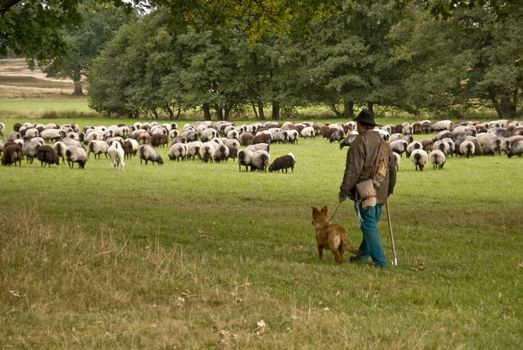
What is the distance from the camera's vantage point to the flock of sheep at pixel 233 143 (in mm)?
33156

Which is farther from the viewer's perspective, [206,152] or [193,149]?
[193,149]

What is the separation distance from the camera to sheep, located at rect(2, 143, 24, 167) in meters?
33.0

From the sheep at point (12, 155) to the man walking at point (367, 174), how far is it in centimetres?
2590

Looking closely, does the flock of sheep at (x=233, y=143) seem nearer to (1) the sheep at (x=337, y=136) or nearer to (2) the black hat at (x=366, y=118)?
(1) the sheep at (x=337, y=136)

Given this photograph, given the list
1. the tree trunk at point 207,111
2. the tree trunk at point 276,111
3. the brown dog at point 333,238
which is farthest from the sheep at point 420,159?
the tree trunk at point 207,111

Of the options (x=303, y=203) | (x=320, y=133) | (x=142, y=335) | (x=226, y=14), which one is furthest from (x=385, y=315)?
(x=320, y=133)

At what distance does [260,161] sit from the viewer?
33.4 metres

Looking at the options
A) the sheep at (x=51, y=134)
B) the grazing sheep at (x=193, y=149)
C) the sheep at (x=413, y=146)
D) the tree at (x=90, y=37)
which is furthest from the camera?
the tree at (x=90, y=37)

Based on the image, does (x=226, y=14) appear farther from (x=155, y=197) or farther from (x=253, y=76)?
(x=253, y=76)

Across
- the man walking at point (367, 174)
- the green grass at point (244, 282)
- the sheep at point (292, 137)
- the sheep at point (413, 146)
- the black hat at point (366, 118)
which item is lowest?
the sheep at point (292, 137)

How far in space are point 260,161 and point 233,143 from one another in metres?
8.03

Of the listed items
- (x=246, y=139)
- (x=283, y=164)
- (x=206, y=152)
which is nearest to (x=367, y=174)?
(x=283, y=164)

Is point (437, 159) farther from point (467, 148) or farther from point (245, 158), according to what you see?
point (245, 158)

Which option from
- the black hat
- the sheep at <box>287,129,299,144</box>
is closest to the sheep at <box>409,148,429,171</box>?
the sheep at <box>287,129,299,144</box>
